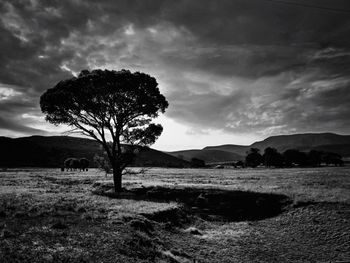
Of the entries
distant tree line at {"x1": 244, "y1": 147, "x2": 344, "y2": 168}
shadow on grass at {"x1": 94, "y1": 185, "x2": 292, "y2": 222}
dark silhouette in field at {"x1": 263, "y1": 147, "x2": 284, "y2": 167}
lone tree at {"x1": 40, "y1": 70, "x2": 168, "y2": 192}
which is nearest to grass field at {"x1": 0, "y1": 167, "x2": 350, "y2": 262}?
shadow on grass at {"x1": 94, "y1": 185, "x2": 292, "y2": 222}

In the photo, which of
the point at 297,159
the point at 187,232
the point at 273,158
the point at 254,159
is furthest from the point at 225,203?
the point at 254,159

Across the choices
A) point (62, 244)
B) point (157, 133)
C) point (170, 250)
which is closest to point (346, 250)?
point (170, 250)

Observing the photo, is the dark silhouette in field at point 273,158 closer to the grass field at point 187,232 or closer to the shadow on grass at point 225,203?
→ the shadow on grass at point 225,203

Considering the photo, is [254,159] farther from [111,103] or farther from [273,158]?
[111,103]

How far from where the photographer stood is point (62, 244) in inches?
369

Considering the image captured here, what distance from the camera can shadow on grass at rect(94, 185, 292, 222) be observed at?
19.4 metres

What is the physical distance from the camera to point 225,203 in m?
22.3

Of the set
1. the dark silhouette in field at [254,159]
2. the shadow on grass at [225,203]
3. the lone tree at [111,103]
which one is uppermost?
the lone tree at [111,103]

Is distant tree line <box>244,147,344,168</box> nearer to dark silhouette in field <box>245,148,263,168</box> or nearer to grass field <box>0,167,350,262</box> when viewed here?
dark silhouette in field <box>245,148,263,168</box>

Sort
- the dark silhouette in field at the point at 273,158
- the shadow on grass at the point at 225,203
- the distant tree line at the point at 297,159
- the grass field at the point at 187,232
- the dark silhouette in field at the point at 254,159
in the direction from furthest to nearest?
the dark silhouette in field at the point at 254,159 → the dark silhouette in field at the point at 273,158 → the distant tree line at the point at 297,159 → the shadow on grass at the point at 225,203 → the grass field at the point at 187,232

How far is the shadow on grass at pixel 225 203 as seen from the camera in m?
19.4

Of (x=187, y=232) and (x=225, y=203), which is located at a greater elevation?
(x=225, y=203)

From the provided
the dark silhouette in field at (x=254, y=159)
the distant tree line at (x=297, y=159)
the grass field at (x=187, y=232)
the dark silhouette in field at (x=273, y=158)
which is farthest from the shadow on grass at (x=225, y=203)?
the dark silhouette in field at (x=254, y=159)

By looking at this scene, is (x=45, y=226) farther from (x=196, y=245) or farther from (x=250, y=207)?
(x=250, y=207)
